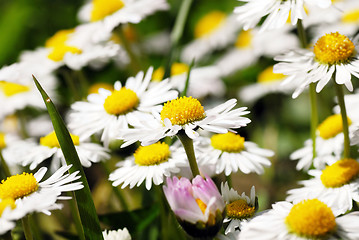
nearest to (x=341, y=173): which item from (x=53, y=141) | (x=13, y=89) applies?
(x=53, y=141)

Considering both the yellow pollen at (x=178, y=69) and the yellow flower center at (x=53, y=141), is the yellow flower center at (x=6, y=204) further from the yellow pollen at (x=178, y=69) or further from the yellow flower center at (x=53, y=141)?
the yellow pollen at (x=178, y=69)

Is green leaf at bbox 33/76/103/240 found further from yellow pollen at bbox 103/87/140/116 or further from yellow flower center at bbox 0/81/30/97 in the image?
yellow flower center at bbox 0/81/30/97

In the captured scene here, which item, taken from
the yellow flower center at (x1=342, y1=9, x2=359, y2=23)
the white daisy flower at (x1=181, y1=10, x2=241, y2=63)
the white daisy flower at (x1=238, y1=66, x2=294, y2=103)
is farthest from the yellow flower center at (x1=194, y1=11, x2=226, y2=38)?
the yellow flower center at (x1=342, y1=9, x2=359, y2=23)

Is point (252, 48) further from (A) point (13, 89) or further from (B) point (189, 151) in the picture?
(B) point (189, 151)

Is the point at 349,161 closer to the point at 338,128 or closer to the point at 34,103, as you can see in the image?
the point at 338,128

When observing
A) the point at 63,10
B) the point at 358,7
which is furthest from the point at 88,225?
the point at 63,10

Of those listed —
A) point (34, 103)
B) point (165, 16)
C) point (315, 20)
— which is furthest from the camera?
point (165, 16)
